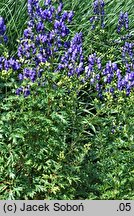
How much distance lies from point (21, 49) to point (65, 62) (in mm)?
458

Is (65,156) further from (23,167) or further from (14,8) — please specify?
(14,8)

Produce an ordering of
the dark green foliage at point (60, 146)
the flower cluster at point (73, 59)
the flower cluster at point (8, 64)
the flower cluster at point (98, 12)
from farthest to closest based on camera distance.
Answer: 1. the flower cluster at point (98, 12)
2. the flower cluster at point (73, 59)
3. the flower cluster at point (8, 64)
4. the dark green foliage at point (60, 146)

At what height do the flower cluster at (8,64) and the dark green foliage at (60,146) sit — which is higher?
the flower cluster at (8,64)

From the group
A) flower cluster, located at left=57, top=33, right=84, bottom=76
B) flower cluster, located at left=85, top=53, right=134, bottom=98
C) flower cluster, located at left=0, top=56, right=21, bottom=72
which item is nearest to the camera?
flower cluster, located at left=0, top=56, right=21, bottom=72

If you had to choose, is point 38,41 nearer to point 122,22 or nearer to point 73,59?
point 73,59

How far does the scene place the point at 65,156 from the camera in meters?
4.73

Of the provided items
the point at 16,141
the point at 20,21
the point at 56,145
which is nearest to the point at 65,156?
the point at 56,145

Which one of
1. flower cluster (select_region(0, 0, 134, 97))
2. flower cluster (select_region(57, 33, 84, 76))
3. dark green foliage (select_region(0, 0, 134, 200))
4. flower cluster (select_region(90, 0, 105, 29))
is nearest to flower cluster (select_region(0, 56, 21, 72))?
flower cluster (select_region(0, 0, 134, 97))

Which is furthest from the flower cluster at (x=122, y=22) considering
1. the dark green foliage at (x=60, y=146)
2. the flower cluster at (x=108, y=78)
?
the dark green foliage at (x=60, y=146)

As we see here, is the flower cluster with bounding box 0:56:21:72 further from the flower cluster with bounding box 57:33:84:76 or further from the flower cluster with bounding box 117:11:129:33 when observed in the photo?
the flower cluster with bounding box 117:11:129:33

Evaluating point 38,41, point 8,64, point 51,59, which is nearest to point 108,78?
point 51,59

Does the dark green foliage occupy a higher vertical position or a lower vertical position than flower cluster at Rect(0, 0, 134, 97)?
lower

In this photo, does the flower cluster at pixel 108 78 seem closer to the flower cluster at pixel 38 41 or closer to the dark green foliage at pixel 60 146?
the dark green foliage at pixel 60 146

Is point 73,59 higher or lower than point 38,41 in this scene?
lower
